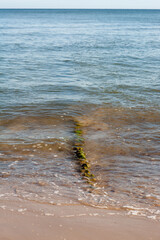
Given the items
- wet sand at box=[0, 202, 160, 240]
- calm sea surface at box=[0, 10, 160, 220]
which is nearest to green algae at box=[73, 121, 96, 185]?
calm sea surface at box=[0, 10, 160, 220]

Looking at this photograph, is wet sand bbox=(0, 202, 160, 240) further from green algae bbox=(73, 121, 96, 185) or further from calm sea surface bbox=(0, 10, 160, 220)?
green algae bbox=(73, 121, 96, 185)

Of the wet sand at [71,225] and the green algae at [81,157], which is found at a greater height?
the wet sand at [71,225]

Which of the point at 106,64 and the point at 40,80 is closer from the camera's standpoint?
the point at 40,80

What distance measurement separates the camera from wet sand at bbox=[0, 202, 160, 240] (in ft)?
11.3

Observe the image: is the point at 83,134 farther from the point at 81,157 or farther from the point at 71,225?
the point at 71,225

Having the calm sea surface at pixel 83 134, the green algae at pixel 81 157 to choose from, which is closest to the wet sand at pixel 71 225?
the calm sea surface at pixel 83 134

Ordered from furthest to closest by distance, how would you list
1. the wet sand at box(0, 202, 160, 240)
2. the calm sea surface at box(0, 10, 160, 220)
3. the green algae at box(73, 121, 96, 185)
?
the green algae at box(73, 121, 96, 185) → the calm sea surface at box(0, 10, 160, 220) → the wet sand at box(0, 202, 160, 240)

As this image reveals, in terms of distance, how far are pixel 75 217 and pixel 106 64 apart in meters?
13.4

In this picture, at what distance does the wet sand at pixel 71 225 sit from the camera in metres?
3.45

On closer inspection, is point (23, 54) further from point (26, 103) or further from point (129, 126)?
point (129, 126)

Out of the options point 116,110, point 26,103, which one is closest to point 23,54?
point 26,103

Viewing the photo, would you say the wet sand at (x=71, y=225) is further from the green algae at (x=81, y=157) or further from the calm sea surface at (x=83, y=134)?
the green algae at (x=81, y=157)

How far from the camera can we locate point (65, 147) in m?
6.50

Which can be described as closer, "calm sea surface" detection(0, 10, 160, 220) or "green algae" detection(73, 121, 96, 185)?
"calm sea surface" detection(0, 10, 160, 220)
